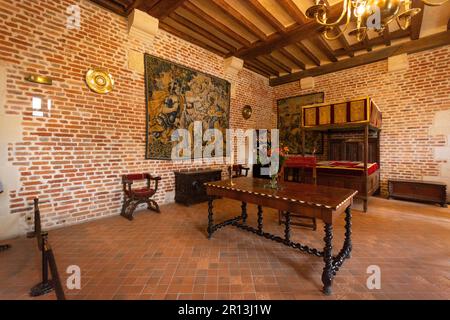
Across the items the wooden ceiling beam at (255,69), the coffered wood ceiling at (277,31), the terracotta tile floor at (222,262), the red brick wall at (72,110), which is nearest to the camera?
the terracotta tile floor at (222,262)

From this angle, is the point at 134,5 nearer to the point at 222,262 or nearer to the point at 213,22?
the point at 213,22

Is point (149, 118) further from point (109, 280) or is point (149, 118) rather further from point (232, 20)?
point (109, 280)

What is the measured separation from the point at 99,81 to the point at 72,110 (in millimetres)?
704

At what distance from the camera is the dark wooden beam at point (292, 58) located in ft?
18.3

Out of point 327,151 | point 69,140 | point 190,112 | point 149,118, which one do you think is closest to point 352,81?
point 327,151

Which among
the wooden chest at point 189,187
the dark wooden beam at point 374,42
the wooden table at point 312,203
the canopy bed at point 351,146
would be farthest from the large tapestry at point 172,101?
the dark wooden beam at point 374,42

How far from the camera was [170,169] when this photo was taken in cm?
476

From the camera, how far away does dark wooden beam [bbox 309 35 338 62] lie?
482cm

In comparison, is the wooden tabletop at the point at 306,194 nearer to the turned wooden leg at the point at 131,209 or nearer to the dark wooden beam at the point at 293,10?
the turned wooden leg at the point at 131,209

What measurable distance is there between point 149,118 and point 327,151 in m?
5.36

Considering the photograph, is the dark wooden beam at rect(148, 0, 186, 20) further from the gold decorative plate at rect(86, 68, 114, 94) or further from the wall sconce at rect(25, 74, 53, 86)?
the wall sconce at rect(25, 74, 53, 86)

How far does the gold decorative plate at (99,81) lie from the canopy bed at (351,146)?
148 inches

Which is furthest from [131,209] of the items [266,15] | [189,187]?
[266,15]
